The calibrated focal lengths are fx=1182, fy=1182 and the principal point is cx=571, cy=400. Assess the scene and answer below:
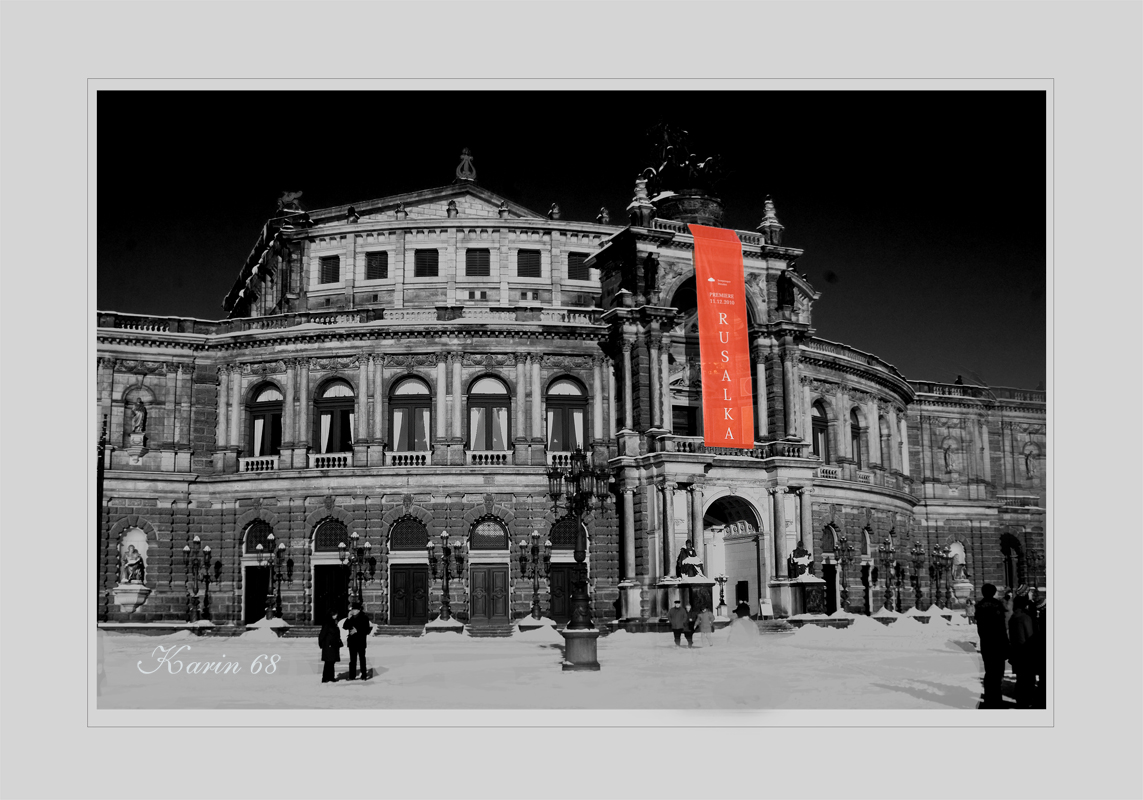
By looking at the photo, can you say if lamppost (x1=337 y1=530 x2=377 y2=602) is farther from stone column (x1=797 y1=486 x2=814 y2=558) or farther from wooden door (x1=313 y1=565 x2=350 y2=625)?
stone column (x1=797 y1=486 x2=814 y2=558)

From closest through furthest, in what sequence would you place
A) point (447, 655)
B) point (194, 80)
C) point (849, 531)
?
point (194, 80) < point (447, 655) < point (849, 531)

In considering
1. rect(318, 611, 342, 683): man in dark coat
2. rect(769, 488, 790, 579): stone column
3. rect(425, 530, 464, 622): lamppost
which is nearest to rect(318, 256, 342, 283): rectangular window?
rect(425, 530, 464, 622): lamppost

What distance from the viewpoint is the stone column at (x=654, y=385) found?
40.3 meters

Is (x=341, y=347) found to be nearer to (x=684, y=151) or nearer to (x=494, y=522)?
(x=494, y=522)

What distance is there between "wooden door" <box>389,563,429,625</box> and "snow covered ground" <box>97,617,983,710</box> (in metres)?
9.56

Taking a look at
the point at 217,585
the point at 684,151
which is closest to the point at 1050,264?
the point at 684,151

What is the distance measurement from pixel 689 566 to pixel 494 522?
25.9 feet

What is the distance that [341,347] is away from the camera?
139ft

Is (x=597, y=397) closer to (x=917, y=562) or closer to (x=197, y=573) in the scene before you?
(x=197, y=573)

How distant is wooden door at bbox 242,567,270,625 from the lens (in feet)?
135

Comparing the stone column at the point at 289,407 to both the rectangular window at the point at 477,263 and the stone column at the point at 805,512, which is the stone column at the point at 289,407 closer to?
the rectangular window at the point at 477,263

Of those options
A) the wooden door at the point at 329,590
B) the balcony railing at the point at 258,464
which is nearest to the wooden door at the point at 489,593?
the wooden door at the point at 329,590

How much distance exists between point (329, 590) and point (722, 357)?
15.9m

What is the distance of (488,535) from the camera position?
136ft
